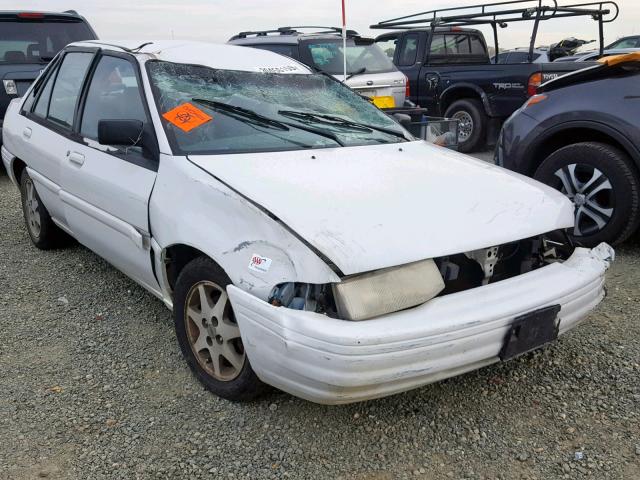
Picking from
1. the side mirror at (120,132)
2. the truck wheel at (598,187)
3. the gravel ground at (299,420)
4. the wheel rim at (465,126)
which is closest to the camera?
the gravel ground at (299,420)

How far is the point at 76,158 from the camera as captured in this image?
11.6 ft

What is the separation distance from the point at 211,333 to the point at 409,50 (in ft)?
26.4

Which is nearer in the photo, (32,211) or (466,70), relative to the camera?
(32,211)

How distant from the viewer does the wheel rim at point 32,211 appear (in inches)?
178

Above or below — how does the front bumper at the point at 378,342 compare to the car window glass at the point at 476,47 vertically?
below

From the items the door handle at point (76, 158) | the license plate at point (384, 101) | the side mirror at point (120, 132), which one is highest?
the side mirror at point (120, 132)

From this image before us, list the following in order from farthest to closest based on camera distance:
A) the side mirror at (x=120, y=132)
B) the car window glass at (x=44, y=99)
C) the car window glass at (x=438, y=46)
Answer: the car window glass at (x=438, y=46) → the car window glass at (x=44, y=99) → the side mirror at (x=120, y=132)

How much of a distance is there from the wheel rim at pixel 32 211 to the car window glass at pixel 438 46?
6752 mm

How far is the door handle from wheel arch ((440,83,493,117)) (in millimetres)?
6292

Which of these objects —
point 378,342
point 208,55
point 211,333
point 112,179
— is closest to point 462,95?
point 208,55

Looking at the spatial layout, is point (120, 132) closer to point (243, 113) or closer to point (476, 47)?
point (243, 113)

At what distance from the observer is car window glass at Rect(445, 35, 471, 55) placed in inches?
376

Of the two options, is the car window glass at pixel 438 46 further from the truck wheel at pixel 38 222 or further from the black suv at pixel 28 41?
the truck wheel at pixel 38 222

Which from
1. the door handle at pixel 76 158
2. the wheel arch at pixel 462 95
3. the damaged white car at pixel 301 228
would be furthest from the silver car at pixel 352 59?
the door handle at pixel 76 158
